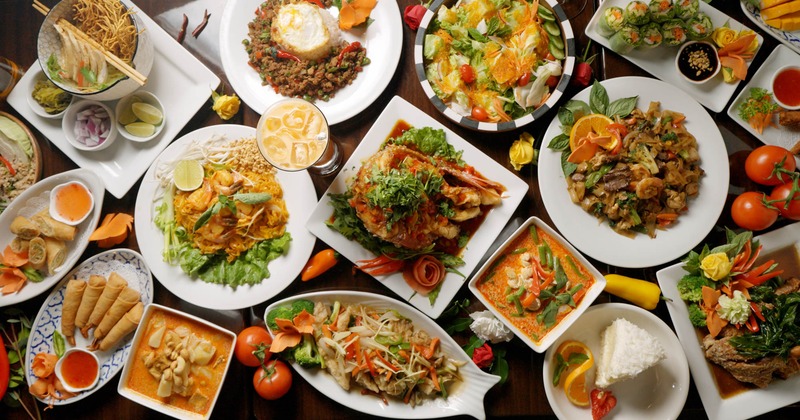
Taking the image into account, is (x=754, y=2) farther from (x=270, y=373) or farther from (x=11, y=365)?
(x=11, y=365)

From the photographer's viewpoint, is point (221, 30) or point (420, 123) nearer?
point (420, 123)

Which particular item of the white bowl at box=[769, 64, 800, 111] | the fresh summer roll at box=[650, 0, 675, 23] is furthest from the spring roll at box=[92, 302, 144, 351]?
the white bowl at box=[769, 64, 800, 111]

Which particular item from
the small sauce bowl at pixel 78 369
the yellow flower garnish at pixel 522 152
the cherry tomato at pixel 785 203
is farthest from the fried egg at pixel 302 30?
the cherry tomato at pixel 785 203

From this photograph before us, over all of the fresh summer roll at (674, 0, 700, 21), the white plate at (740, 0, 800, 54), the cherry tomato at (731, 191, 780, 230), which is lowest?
the cherry tomato at (731, 191, 780, 230)

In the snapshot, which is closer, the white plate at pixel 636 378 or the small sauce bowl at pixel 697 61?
the white plate at pixel 636 378

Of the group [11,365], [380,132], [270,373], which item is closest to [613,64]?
[380,132]

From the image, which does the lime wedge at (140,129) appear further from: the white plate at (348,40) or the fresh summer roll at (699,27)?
the fresh summer roll at (699,27)

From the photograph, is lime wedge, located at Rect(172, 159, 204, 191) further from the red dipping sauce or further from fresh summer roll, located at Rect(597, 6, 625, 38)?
the red dipping sauce
